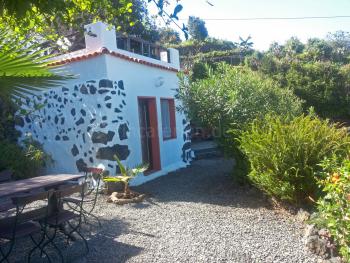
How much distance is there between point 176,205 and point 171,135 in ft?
12.3

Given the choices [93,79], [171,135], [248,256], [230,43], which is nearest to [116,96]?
[93,79]

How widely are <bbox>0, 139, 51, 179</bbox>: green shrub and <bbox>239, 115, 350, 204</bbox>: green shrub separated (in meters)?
4.82

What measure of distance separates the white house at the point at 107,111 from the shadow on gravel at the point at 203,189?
20.6 inches

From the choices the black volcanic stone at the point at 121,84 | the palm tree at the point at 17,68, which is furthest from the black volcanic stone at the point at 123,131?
the palm tree at the point at 17,68

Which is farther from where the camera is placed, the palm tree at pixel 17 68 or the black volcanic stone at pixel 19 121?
the black volcanic stone at pixel 19 121

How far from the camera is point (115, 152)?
289 inches

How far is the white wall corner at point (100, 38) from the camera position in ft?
23.4

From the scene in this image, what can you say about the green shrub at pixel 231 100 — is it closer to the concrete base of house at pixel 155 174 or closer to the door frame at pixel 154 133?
the door frame at pixel 154 133

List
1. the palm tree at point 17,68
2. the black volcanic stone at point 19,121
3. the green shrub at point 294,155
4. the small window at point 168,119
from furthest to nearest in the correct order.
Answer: the small window at point 168,119 < the black volcanic stone at point 19,121 < the green shrub at point 294,155 < the palm tree at point 17,68

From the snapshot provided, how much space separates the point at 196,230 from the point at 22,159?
4814 mm

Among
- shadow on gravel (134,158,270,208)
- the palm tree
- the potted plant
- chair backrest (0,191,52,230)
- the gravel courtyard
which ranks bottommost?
the gravel courtyard

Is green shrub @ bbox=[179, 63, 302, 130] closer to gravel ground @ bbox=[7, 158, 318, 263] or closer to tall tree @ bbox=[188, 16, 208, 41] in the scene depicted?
gravel ground @ bbox=[7, 158, 318, 263]

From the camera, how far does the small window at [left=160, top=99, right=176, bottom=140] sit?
9492 mm

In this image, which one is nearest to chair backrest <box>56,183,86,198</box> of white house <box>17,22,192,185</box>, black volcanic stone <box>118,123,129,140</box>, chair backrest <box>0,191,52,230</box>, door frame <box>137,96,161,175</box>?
chair backrest <box>0,191,52,230</box>
